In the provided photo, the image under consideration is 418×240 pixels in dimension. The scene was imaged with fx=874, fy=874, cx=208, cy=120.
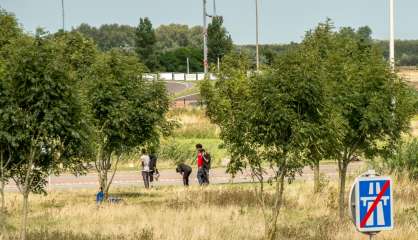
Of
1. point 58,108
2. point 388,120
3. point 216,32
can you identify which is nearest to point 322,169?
point 388,120

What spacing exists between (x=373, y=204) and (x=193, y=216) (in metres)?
11.2

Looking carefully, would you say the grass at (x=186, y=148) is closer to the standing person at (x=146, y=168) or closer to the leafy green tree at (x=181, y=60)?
the standing person at (x=146, y=168)

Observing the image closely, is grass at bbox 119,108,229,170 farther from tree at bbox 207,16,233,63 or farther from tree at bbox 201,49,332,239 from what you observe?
tree at bbox 207,16,233,63

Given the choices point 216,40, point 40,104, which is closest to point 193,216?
point 40,104

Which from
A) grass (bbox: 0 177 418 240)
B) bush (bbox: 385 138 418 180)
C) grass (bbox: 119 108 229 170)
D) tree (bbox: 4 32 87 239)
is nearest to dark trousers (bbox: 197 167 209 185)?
grass (bbox: 0 177 418 240)

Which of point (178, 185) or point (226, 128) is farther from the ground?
point (226, 128)

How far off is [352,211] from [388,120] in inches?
383

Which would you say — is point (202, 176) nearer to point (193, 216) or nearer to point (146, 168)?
point (146, 168)

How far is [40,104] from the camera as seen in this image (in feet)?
53.4

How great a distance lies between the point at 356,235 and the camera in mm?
18109

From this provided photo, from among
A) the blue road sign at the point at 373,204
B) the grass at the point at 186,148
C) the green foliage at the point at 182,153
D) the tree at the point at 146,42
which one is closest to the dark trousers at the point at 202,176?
the grass at the point at 186,148

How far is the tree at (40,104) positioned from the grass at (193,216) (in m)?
1.95

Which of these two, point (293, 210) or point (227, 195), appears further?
point (227, 195)

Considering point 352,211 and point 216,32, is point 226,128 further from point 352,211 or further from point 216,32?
point 216,32
